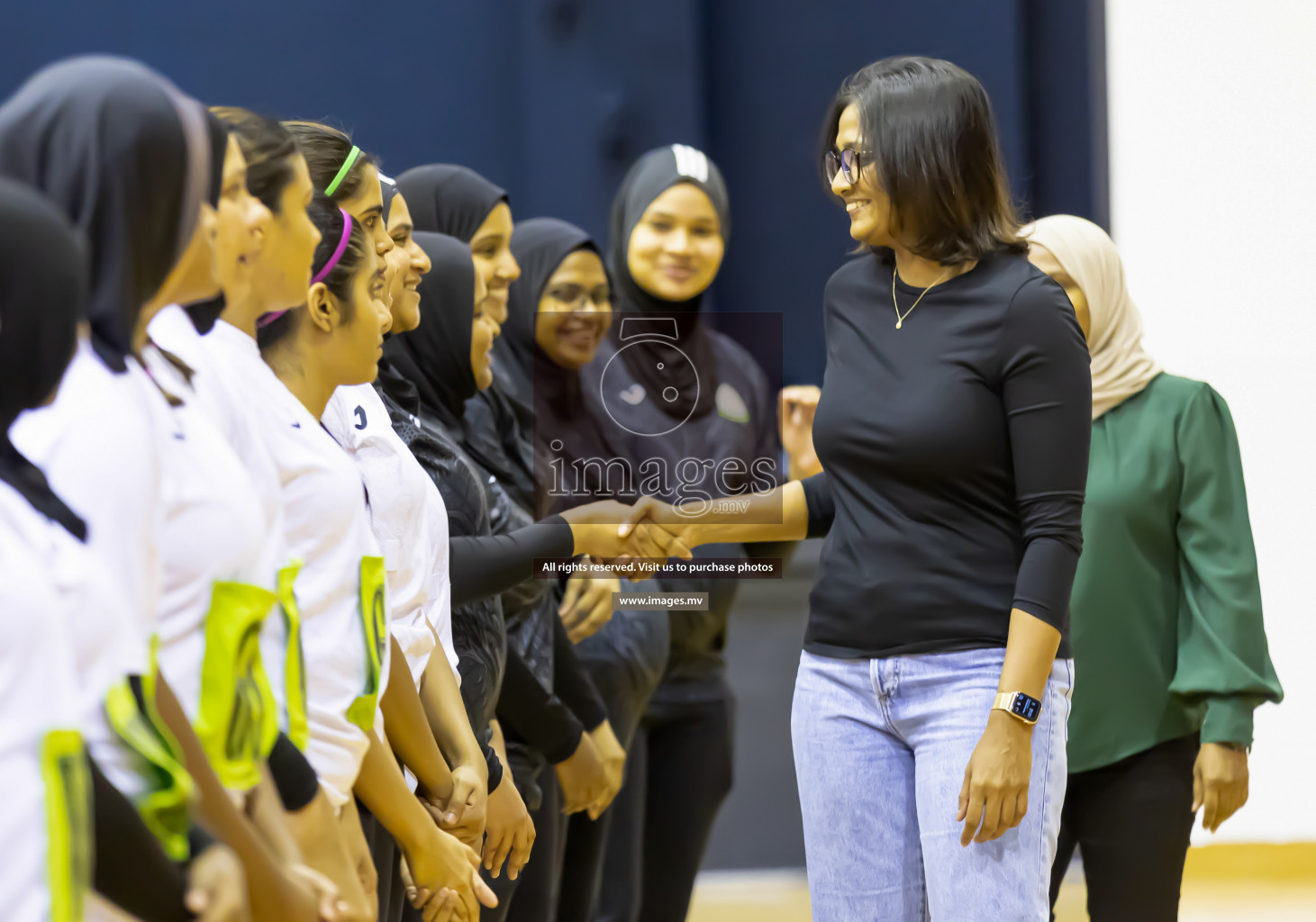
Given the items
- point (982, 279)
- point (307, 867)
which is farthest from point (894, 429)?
point (307, 867)

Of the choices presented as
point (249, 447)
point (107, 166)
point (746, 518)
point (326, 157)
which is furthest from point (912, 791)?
point (107, 166)

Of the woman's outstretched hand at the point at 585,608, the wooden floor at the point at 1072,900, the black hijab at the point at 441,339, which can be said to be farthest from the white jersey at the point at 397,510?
the wooden floor at the point at 1072,900

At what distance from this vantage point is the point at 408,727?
1.55 m

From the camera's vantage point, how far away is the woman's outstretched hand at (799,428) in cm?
244

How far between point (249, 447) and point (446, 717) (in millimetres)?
609

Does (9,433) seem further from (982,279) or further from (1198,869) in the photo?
(1198,869)

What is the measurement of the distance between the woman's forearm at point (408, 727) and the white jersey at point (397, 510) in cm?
5

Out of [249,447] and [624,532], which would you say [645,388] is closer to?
[624,532]

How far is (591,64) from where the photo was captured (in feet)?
15.8

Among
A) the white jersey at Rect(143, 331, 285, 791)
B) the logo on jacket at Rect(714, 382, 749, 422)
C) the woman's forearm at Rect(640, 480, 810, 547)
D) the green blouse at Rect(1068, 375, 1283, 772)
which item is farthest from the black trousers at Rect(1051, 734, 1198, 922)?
the white jersey at Rect(143, 331, 285, 791)

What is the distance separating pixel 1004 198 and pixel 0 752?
1.27 m

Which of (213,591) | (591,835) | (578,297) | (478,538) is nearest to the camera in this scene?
(213,591)

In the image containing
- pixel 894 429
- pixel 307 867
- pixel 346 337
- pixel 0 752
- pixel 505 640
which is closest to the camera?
pixel 0 752

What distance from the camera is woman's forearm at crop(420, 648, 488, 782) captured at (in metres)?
1.67
